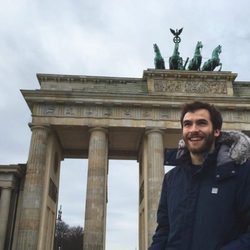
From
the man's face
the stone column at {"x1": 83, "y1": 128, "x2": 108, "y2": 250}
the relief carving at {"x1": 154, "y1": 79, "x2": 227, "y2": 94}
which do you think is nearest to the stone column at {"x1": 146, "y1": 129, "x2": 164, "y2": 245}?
the stone column at {"x1": 83, "y1": 128, "x2": 108, "y2": 250}

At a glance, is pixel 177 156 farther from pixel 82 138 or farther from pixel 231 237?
pixel 82 138

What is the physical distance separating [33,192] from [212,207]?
2712 cm

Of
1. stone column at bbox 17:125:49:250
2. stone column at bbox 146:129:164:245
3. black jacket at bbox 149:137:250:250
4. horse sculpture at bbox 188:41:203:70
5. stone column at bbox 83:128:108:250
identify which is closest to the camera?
black jacket at bbox 149:137:250:250

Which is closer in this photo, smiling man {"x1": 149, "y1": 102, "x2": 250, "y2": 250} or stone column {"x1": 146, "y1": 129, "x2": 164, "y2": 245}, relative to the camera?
smiling man {"x1": 149, "y1": 102, "x2": 250, "y2": 250}

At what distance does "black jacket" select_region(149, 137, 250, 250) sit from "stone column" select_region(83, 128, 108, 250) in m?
25.7

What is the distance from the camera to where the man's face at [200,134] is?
10.4 ft

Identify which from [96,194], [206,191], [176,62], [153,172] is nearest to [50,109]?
[96,194]

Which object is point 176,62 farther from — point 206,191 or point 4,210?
point 206,191

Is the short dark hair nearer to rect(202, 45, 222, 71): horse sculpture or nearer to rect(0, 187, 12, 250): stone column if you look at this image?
rect(0, 187, 12, 250): stone column

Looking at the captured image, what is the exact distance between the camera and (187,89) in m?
33.4

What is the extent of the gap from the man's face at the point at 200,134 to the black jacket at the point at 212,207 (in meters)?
0.11

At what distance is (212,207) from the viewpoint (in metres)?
2.88

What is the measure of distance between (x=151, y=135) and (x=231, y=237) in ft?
92.2

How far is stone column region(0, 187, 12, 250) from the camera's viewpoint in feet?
99.2
